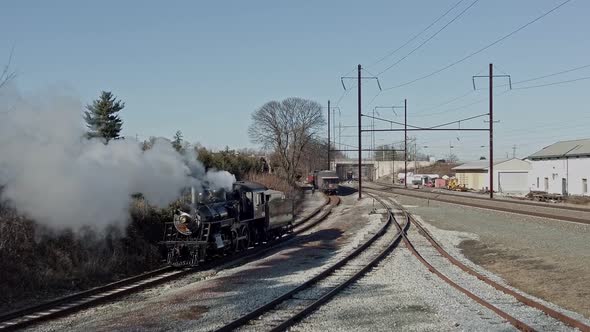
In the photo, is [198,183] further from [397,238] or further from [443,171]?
[443,171]

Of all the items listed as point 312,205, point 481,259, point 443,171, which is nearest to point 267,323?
point 481,259

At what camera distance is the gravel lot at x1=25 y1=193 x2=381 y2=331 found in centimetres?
1041

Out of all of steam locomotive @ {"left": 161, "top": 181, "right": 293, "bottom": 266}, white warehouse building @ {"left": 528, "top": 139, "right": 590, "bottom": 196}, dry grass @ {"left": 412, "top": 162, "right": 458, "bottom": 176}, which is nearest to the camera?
steam locomotive @ {"left": 161, "top": 181, "right": 293, "bottom": 266}

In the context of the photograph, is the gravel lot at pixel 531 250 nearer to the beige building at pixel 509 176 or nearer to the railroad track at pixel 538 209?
the railroad track at pixel 538 209

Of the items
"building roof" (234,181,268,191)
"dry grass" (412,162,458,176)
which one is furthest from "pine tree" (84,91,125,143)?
"dry grass" (412,162,458,176)

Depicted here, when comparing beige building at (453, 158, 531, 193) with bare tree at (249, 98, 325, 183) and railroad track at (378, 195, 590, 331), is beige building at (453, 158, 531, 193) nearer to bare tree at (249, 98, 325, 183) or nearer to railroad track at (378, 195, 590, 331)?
bare tree at (249, 98, 325, 183)

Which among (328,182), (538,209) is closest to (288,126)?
(328,182)

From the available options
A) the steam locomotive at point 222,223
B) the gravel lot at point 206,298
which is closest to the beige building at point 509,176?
the steam locomotive at point 222,223

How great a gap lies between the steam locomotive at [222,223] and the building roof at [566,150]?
144 ft

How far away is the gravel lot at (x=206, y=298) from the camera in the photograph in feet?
34.2

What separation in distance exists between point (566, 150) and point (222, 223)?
178 feet

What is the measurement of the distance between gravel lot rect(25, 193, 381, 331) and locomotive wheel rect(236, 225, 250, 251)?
131 cm

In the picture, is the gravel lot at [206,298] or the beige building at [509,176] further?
the beige building at [509,176]

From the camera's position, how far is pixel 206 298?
12.6m
